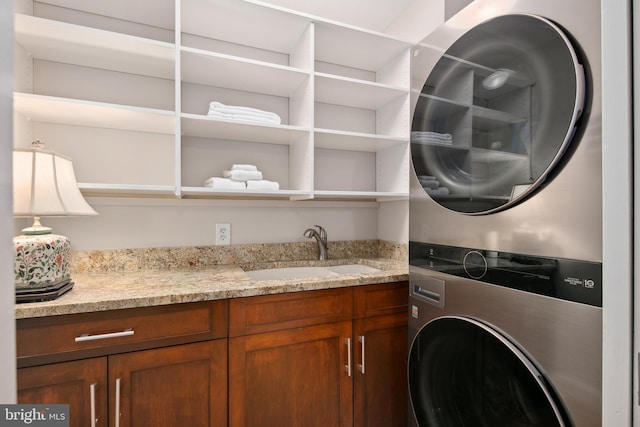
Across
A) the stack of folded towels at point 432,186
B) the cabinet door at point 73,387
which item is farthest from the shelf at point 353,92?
the cabinet door at point 73,387

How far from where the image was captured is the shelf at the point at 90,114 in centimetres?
123

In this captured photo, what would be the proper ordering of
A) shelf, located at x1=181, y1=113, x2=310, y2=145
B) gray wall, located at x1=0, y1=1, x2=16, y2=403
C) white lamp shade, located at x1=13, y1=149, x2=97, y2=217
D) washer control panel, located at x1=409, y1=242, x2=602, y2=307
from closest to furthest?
gray wall, located at x1=0, y1=1, x2=16, y2=403
washer control panel, located at x1=409, y1=242, x2=602, y2=307
white lamp shade, located at x1=13, y1=149, x2=97, y2=217
shelf, located at x1=181, y1=113, x2=310, y2=145

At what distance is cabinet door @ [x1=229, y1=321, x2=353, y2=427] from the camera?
1205mm

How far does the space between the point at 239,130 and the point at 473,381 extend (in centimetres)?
149

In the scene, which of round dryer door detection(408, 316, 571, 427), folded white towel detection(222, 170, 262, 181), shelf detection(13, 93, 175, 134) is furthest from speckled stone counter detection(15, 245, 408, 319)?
shelf detection(13, 93, 175, 134)

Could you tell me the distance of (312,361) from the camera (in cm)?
132

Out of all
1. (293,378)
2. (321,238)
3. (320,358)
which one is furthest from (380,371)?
(321,238)

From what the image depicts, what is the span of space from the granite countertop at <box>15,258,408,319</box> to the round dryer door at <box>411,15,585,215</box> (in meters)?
0.60

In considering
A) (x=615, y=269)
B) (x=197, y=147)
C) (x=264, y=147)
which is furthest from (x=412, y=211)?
(x=197, y=147)

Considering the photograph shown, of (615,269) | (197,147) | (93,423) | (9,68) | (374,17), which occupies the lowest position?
(93,423)

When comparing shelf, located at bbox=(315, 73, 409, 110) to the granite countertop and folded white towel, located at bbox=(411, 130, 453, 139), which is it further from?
the granite countertop

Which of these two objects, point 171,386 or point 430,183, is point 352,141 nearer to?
point 430,183

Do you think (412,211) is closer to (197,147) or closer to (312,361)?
(312,361)

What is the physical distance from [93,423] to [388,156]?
6.26ft
